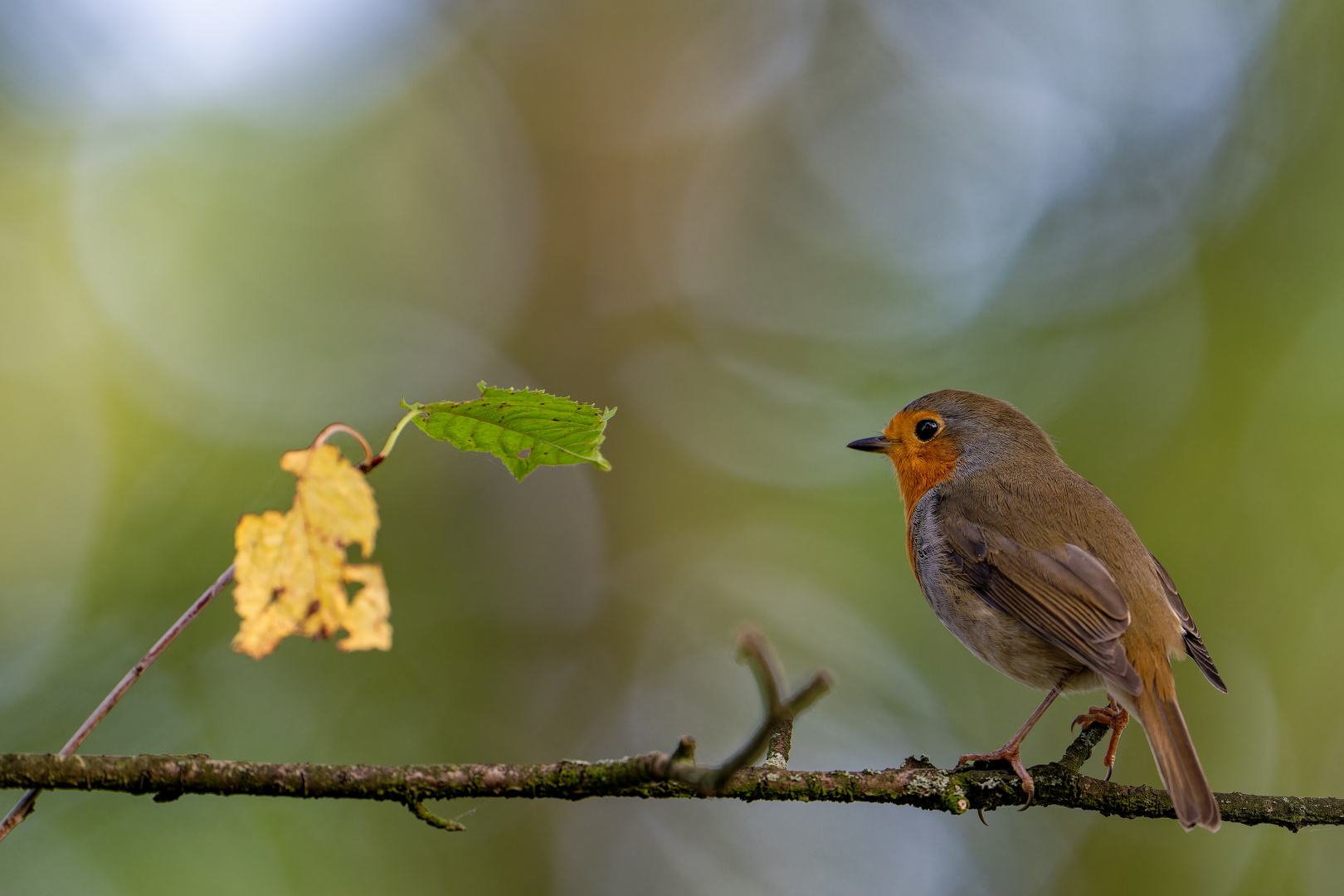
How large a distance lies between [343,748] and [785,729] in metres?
5.68

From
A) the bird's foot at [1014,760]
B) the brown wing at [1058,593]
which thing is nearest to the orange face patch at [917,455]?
the brown wing at [1058,593]

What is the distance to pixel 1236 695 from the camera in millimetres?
7383

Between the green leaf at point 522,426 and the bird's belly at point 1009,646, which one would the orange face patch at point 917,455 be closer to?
the bird's belly at point 1009,646

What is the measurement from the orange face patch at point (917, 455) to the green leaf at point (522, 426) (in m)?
2.46

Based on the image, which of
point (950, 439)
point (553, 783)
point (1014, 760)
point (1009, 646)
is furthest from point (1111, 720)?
point (553, 783)

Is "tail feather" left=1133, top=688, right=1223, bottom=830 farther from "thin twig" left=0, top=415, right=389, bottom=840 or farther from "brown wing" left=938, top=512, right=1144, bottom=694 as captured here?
"thin twig" left=0, top=415, right=389, bottom=840

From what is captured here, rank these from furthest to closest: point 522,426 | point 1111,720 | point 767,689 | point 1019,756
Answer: point 1111,720
point 1019,756
point 522,426
point 767,689

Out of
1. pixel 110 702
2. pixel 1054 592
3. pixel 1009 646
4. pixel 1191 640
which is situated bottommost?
pixel 110 702

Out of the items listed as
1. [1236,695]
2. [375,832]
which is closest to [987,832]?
[1236,695]

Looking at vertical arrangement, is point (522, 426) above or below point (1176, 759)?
below

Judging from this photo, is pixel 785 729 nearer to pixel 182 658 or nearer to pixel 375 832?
pixel 375 832

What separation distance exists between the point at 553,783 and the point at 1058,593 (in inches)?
88.5

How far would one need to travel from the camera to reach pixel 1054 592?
11.2 ft

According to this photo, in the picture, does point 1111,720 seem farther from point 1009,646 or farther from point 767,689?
point 767,689
